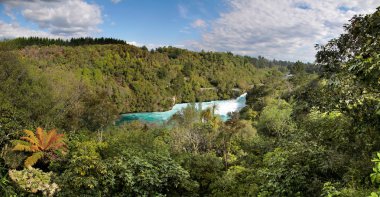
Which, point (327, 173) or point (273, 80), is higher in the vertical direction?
point (273, 80)

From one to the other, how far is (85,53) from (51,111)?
5142 cm

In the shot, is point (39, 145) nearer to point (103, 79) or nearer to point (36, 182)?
point (36, 182)

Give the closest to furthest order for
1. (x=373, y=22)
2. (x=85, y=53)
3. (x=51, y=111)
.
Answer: (x=373, y=22) → (x=51, y=111) → (x=85, y=53)

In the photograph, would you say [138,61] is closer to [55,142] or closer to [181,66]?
[181,66]

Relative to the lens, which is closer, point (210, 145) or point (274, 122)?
point (210, 145)

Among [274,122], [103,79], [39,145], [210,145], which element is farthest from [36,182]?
[103,79]

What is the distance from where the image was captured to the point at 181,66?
90.8m

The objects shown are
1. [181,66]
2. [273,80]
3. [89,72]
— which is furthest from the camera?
[181,66]

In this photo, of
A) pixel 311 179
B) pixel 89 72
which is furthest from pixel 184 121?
pixel 89 72

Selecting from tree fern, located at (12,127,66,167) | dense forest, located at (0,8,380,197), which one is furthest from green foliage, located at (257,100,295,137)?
tree fern, located at (12,127,66,167)

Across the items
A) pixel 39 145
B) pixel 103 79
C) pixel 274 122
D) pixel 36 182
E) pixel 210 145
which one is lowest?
pixel 210 145

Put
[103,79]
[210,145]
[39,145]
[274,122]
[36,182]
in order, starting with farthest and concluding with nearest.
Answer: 1. [103,79]
2. [274,122]
3. [210,145]
4. [39,145]
5. [36,182]

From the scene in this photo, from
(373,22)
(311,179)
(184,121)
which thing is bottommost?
(184,121)

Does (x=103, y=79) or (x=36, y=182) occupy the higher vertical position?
(x=103, y=79)
